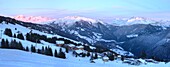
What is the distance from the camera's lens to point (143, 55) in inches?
6831

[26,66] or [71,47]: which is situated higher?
[26,66]

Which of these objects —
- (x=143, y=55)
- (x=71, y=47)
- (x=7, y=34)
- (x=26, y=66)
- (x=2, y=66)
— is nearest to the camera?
(x=2, y=66)

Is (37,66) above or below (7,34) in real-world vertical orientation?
above

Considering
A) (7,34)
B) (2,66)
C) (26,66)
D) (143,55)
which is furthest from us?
(143,55)

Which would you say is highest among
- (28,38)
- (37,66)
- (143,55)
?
(37,66)

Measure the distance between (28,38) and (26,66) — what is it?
109 meters

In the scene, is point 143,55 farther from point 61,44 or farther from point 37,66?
point 37,66

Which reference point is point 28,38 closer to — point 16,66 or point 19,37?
point 19,37

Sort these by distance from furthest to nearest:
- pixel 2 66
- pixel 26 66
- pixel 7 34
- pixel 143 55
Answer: pixel 143 55
pixel 7 34
pixel 26 66
pixel 2 66

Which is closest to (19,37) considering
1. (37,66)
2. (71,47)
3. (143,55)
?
(71,47)

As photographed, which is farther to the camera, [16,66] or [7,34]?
[7,34]

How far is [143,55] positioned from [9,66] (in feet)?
486

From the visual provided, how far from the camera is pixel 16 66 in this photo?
30.9 meters

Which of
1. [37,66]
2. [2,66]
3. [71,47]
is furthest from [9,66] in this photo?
[71,47]
